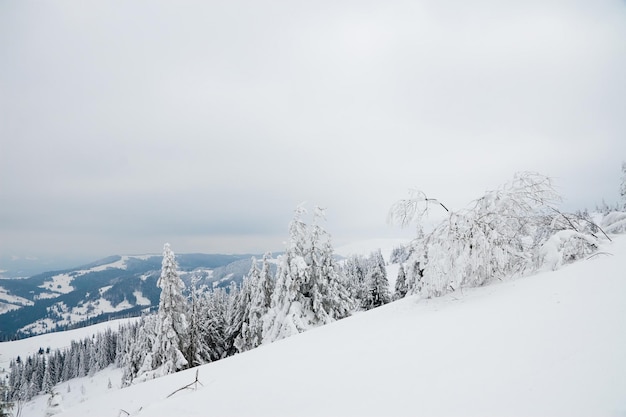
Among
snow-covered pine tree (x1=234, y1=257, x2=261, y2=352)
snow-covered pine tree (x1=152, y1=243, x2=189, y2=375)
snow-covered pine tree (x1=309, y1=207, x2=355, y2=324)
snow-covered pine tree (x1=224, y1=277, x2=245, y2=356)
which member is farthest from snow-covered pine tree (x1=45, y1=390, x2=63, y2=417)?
snow-covered pine tree (x1=224, y1=277, x2=245, y2=356)

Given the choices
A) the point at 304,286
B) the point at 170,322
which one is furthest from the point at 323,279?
the point at 170,322

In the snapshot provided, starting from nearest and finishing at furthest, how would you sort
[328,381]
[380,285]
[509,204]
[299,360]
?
[328,381] < [299,360] < [509,204] < [380,285]

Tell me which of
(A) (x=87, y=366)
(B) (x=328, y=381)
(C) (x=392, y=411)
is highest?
(C) (x=392, y=411)

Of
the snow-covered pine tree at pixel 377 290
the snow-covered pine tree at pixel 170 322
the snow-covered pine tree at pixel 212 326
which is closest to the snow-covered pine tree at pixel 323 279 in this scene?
the snow-covered pine tree at pixel 170 322

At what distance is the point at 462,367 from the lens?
15.2 ft

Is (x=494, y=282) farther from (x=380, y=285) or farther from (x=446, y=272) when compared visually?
(x=380, y=285)

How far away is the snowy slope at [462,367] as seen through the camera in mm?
3623

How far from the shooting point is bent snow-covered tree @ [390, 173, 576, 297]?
10609 mm

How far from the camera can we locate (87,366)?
93562 millimetres

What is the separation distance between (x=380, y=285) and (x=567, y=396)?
42693 millimetres

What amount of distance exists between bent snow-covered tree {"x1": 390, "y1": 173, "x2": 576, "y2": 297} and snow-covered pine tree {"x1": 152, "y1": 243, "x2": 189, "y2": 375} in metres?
17.6

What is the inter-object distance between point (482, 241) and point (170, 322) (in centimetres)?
2126

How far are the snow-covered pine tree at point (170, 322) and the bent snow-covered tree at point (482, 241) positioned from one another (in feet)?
57.8

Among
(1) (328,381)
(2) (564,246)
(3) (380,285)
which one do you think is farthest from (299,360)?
(3) (380,285)
